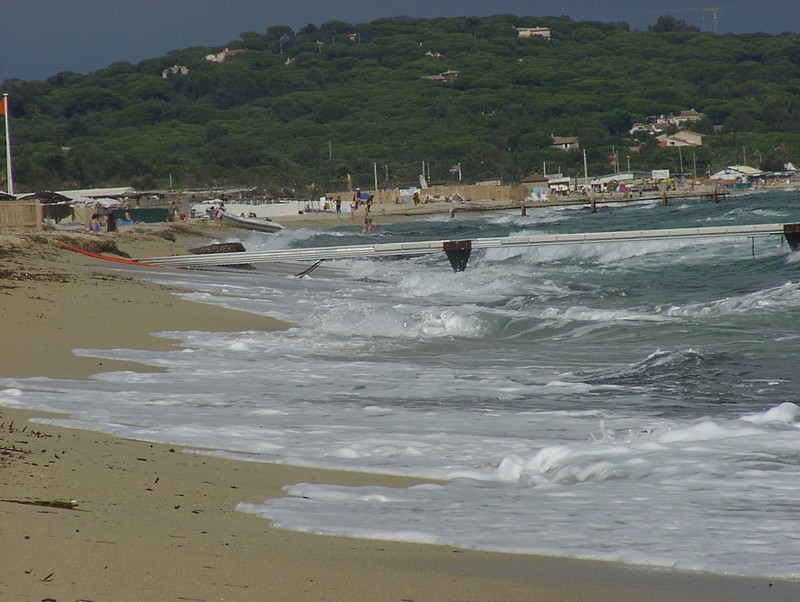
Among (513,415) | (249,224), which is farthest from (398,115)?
(513,415)

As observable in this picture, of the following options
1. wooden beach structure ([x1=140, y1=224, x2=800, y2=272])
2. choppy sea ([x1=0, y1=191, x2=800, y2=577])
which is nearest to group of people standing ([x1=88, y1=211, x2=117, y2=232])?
wooden beach structure ([x1=140, y1=224, x2=800, y2=272])

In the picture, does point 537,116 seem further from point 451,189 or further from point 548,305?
point 548,305

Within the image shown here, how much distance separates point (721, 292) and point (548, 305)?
3.88m

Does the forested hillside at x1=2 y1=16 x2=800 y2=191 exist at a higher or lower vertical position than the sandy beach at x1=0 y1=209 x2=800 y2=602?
higher

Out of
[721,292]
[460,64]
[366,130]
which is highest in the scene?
[460,64]

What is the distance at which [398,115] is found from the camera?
15250cm

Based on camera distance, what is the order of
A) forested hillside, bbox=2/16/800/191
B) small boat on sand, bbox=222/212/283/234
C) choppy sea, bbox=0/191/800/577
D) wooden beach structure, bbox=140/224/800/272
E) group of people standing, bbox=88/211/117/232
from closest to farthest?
choppy sea, bbox=0/191/800/577
wooden beach structure, bbox=140/224/800/272
group of people standing, bbox=88/211/117/232
small boat on sand, bbox=222/212/283/234
forested hillside, bbox=2/16/800/191

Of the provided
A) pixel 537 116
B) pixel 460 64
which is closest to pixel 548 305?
pixel 537 116

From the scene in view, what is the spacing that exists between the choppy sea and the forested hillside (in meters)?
75.6

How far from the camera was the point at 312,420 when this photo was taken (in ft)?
22.3

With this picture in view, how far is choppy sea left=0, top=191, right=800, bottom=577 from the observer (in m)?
4.33

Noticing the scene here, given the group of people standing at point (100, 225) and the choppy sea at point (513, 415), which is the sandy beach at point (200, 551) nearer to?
the choppy sea at point (513, 415)

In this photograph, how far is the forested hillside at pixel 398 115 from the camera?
11431 centimetres

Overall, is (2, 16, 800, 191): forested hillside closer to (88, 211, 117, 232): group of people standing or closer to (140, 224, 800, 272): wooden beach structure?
(88, 211, 117, 232): group of people standing
